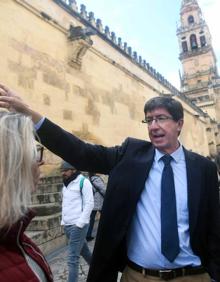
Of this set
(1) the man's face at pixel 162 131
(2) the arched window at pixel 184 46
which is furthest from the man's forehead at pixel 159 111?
(2) the arched window at pixel 184 46

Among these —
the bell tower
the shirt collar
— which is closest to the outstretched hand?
the shirt collar

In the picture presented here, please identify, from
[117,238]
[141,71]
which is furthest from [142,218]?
[141,71]

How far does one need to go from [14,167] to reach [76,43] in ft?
39.3

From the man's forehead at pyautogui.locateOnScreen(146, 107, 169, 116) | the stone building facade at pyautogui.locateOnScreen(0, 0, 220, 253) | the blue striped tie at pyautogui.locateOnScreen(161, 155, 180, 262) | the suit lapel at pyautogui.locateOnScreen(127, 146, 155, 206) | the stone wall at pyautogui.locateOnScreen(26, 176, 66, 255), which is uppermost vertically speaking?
the stone building facade at pyautogui.locateOnScreen(0, 0, 220, 253)

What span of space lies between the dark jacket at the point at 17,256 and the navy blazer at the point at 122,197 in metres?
0.67

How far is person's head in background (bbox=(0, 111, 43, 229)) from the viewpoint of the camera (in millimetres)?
1152

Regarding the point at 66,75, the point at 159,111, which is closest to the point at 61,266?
the point at 159,111

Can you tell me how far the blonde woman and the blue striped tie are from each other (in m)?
0.77

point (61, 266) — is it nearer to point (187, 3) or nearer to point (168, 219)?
point (168, 219)

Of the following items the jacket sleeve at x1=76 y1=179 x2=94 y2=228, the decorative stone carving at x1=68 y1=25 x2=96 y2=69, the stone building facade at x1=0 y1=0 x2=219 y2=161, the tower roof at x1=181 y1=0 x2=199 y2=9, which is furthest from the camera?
the tower roof at x1=181 y1=0 x2=199 y2=9

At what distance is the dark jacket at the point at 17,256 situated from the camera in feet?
3.48

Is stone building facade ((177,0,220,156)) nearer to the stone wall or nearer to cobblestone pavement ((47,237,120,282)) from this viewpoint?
the stone wall

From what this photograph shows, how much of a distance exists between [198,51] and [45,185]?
51738 mm

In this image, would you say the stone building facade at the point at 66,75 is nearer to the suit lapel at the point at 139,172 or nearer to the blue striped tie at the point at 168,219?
the suit lapel at the point at 139,172
